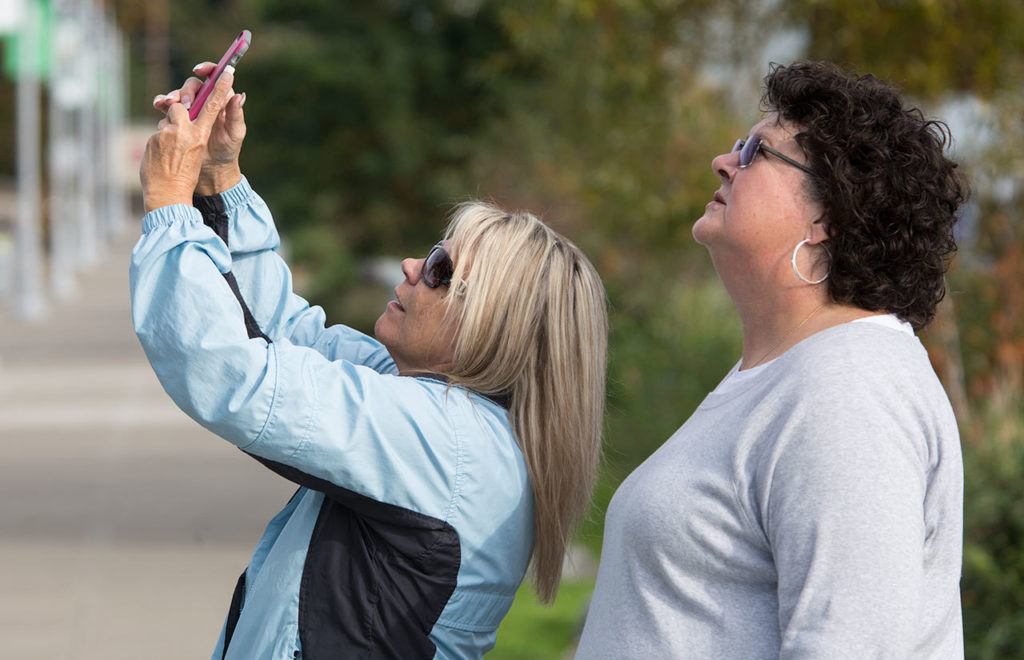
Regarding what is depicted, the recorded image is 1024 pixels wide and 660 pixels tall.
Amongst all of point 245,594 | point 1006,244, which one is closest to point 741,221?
point 245,594

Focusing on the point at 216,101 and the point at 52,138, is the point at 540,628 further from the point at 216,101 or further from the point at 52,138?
the point at 52,138

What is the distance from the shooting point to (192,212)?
6.87 ft

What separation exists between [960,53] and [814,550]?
6.80m

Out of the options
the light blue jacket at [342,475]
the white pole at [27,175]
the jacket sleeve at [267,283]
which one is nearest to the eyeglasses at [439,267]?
the light blue jacket at [342,475]

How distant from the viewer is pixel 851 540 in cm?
171

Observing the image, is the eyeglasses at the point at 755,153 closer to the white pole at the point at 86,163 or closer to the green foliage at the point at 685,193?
the green foliage at the point at 685,193

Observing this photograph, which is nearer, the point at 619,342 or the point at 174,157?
the point at 174,157

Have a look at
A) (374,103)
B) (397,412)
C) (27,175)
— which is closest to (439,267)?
(397,412)

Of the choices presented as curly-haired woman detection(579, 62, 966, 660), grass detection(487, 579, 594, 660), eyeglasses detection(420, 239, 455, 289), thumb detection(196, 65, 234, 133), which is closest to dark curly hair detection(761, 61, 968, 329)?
curly-haired woman detection(579, 62, 966, 660)

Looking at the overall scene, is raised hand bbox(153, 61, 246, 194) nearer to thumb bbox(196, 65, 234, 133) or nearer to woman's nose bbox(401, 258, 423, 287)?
thumb bbox(196, 65, 234, 133)

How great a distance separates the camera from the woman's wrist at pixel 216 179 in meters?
2.45

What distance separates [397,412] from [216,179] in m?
0.62

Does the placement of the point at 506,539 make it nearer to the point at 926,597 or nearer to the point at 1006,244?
the point at 926,597

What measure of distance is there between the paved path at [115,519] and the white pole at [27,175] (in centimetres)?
804
